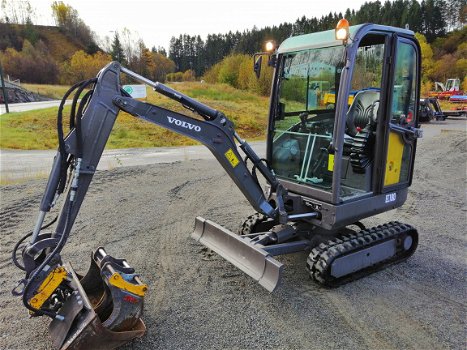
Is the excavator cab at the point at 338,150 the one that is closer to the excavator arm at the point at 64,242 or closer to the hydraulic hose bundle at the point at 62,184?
the excavator arm at the point at 64,242

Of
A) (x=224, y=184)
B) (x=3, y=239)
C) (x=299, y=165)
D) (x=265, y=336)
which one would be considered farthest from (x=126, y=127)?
(x=265, y=336)

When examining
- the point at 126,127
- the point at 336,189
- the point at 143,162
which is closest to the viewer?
the point at 336,189

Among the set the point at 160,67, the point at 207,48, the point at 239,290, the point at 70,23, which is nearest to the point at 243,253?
the point at 239,290

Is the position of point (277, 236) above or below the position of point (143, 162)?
above

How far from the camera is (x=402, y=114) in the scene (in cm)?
450

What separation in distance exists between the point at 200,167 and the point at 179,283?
20.4ft

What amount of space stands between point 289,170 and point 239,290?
157cm

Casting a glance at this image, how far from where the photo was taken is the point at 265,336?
327 cm

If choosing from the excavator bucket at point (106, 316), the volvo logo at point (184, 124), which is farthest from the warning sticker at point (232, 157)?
the excavator bucket at point (106, 316)

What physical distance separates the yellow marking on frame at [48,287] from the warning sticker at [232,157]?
1782mm

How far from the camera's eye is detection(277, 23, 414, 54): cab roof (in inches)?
152

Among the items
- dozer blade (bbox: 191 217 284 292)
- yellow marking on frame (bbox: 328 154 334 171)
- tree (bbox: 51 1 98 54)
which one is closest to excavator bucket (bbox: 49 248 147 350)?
dozer blade (bbox: 191 217 284 292)

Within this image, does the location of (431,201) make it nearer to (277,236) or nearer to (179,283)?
(277,236)

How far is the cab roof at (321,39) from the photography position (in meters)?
3.87
